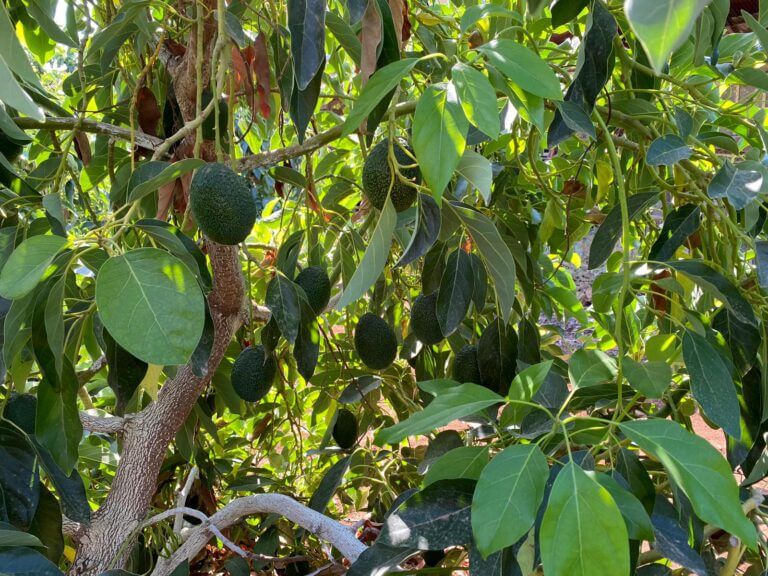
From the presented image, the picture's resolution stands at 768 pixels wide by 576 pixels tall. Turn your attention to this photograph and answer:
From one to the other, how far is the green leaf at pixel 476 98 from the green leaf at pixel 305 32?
0.14 meters

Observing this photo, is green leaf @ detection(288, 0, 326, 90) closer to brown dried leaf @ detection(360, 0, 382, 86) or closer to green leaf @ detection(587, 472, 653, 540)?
brown dried leaf @ detection(360, 0, 382, 86)

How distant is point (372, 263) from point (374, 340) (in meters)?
0.49

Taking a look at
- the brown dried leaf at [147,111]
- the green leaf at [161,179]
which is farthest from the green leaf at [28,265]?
the brown dried leaf at [147,111]

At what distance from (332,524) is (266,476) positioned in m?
0.83

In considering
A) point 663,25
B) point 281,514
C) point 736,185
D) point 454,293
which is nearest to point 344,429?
point 281,514

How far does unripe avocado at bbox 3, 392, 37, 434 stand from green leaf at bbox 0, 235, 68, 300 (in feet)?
1.20

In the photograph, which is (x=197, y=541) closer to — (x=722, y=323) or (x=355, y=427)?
(x=355, y=427)

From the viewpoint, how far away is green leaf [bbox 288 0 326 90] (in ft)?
2.15

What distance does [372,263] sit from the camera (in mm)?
689

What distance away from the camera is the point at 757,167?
82 centimetres

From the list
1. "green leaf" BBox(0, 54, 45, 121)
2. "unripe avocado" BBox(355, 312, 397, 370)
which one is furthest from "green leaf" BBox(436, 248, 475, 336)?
"green leaf" BBox(0, 54, 45, 121)

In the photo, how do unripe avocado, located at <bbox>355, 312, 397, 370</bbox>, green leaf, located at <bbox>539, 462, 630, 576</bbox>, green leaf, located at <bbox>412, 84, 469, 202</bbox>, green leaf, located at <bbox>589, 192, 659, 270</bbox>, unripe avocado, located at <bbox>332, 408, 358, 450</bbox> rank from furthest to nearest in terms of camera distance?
unripe avocado, located at <bbox>332, 408, 358, 450</bbox> < unripe avocado, located at <bbox>355, 312, 397, 370</bbox> < green leaf, located at <bbox>589, 192, 659, 270</bbox> < green leaf, located at <bbox>412, 84, 469, 202</bbox> < green leaf, located at <bbox>539, 462, 630, 576</bbox>

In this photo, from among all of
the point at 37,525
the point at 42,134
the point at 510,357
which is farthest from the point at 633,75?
the point at 42,134

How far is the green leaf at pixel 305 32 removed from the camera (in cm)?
65
